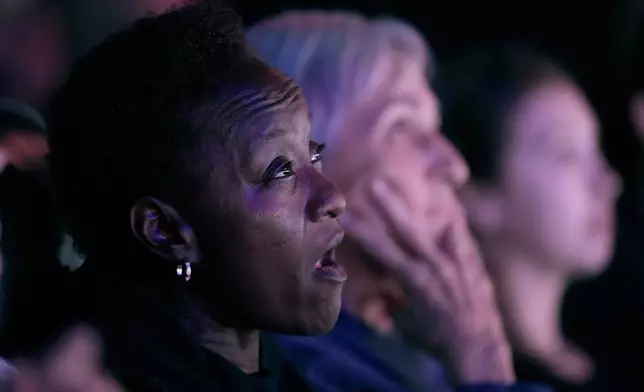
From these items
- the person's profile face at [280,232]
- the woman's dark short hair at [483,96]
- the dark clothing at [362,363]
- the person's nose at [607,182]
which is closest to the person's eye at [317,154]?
the person's profile face at [280,232]

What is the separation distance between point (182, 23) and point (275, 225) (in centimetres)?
22

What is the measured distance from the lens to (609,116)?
1310 mm

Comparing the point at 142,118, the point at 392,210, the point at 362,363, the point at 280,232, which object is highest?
the point at 142,118

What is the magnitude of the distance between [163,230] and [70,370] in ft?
0.52

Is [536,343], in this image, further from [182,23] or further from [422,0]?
[182,23]

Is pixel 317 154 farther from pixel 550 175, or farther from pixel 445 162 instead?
pixel 550 175

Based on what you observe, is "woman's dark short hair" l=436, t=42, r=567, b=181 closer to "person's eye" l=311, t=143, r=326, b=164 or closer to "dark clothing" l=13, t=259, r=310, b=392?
"person's eye" l=311, t=143, r=326, b=164

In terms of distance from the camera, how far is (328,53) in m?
1.04

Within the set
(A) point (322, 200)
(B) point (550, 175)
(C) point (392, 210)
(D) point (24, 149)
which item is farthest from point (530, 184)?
(D) point (24, 149)

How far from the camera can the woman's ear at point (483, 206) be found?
1.16 m

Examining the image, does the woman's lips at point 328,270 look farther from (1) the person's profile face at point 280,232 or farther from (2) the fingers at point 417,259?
(2) the fingers at point 417,259

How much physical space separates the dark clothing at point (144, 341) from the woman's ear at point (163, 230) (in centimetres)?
4

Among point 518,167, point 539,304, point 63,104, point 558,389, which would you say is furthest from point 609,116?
point 63,104

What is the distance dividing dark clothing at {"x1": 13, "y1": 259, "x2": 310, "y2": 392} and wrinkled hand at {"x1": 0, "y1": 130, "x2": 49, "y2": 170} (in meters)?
0.12
